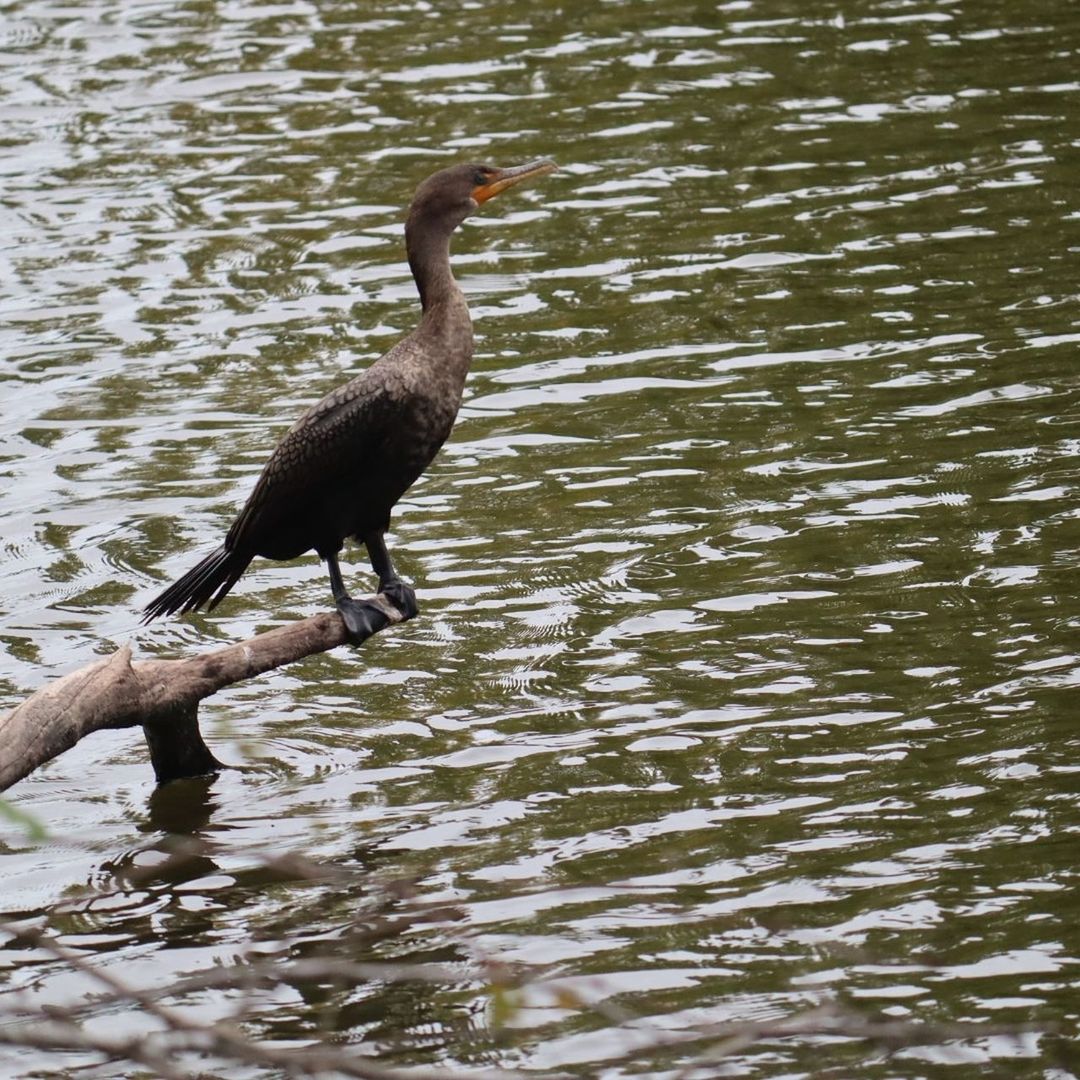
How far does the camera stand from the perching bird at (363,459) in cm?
661

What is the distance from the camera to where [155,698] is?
251 inches

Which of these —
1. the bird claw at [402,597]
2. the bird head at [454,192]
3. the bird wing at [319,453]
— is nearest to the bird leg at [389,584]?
the bird claw at [402,597]

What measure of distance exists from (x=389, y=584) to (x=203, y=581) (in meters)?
0.62

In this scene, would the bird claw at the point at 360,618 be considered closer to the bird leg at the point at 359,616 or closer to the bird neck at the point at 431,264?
the bird leg at the point at 359,616

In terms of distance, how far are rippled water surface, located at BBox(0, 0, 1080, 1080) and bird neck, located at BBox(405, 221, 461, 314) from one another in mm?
1455

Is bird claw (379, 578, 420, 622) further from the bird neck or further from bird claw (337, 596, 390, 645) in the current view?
the bird neck

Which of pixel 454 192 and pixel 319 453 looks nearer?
pixel 319 453

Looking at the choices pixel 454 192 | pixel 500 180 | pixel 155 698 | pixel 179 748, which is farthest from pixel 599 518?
pixel 155 698

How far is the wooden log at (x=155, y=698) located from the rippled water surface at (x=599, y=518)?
251 mm

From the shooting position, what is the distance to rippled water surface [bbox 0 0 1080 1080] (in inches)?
220

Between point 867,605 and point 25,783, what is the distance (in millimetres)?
3125

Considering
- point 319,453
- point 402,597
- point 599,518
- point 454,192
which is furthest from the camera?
point 599,518

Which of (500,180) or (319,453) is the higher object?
(500,180)

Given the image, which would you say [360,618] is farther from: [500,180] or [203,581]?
[500,180]
